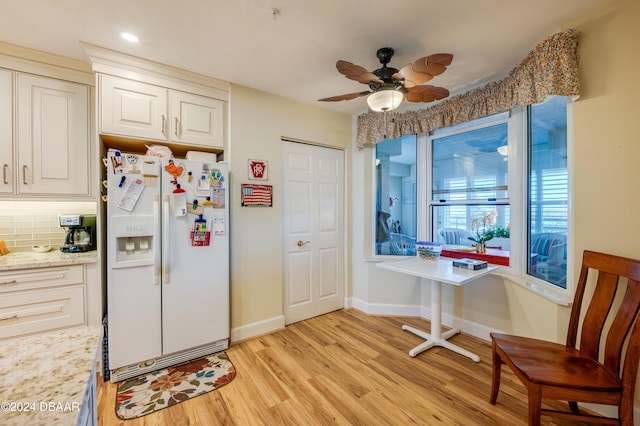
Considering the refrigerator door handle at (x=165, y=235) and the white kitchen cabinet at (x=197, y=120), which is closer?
Answer: the refrigerator door handle at (x=165, y=235)

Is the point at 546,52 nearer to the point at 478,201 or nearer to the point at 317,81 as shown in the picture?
the point at 478,201

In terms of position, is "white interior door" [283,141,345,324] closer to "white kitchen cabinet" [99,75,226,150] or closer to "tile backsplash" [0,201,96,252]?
"white kitchen cabinet" [99,75,226,150]

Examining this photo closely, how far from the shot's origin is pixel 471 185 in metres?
2.84

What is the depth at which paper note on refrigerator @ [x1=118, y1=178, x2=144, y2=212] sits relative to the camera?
2.03 m

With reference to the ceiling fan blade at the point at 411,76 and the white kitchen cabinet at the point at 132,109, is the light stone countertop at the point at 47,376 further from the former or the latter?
the ceiling fan blade at the point at 411,76

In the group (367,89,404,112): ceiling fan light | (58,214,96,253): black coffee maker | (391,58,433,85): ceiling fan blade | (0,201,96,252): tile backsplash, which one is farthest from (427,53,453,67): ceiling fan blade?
(0,201,96,252): tile backsplash

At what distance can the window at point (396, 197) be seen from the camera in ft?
10.8

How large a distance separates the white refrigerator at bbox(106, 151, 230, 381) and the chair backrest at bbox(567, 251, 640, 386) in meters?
2.66

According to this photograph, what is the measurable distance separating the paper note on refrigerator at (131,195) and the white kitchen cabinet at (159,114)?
0.43 metres

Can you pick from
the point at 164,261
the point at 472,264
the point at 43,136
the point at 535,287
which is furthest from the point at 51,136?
the point at 535,287

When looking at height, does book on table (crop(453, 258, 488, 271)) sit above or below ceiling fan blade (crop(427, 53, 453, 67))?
below

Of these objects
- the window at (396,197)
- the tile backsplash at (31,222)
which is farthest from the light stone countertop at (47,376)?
the window at (396,197)

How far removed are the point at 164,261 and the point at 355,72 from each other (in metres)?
2.03

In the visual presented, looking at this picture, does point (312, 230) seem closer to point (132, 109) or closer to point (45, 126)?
point (132, 109)
